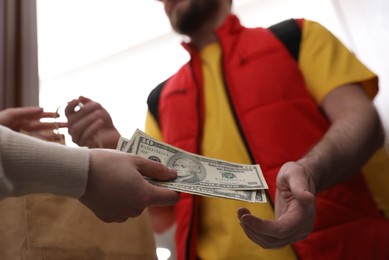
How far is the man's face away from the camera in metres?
1.01

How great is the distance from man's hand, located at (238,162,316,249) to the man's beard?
0.55 metres

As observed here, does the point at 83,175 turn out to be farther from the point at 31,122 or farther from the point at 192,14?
the point at 192,14

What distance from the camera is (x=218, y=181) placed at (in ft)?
1.92

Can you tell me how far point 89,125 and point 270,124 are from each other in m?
0.36

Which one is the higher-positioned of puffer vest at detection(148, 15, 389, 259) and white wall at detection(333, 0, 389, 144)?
white wall at detection(333, 0, 389, 144)

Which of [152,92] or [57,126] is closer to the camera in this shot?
[57,126]

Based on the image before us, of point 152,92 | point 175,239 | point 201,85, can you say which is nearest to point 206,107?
point 201,85

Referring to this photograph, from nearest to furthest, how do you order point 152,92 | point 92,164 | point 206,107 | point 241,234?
point 92,164, point 241,234, point 206,107, point 152,92

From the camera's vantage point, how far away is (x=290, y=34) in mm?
859

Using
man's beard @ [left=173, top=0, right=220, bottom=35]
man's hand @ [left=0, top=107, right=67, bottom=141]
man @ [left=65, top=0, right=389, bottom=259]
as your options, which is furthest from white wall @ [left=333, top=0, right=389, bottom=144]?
man's hand @ [left=0, top=107, right=67, bottom=141]

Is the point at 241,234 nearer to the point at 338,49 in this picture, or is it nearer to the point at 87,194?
the point at 87,194

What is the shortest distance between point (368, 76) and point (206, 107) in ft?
1.14

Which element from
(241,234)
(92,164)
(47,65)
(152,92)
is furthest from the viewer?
(47,65)

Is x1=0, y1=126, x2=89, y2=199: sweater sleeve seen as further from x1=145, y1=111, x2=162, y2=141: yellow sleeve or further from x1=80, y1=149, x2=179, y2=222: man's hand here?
x1=145, y1=111, x2=162, y2=141: yellow sleeve
